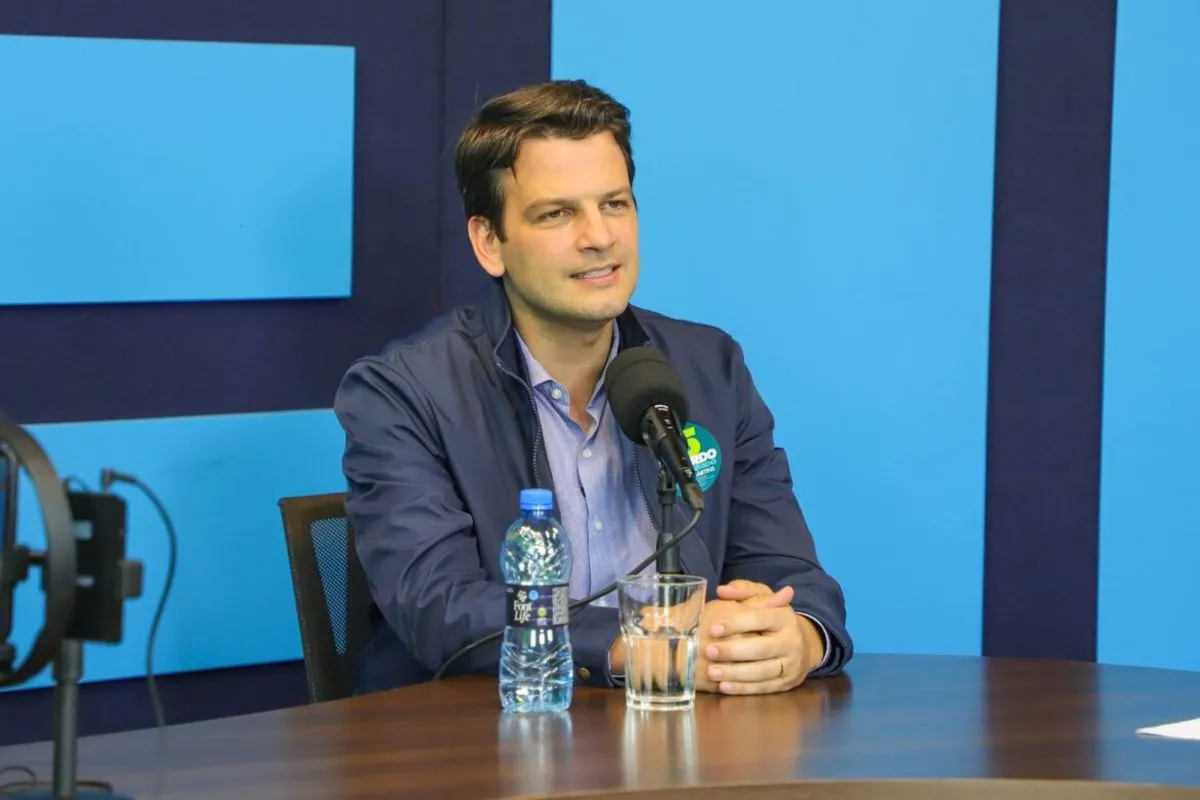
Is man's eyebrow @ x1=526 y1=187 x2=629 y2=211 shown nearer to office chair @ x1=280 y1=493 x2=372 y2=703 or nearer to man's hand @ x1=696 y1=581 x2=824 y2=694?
office chair @ x1=280 y1=493 x2=372 y2=703

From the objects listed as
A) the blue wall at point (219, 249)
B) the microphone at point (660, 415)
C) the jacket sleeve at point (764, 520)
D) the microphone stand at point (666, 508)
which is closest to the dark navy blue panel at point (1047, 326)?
the jacket sleeve at point (764, 520)

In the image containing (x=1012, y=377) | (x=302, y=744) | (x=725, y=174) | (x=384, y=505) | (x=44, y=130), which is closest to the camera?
(x=302, y=744)

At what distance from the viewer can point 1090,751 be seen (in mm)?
1708

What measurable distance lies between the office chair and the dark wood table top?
321mm

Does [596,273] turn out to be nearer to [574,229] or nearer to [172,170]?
[574,229]

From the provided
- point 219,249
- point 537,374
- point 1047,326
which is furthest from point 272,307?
point 1047,326

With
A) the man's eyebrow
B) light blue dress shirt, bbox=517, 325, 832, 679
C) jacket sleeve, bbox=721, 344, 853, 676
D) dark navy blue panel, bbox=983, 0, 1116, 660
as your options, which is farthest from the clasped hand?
dark navy blue panel, bbox=983, 0, 1116, 660

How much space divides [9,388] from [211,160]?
447 mm

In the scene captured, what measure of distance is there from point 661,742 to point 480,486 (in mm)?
664

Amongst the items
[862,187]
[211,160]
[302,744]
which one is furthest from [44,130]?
[862,187]

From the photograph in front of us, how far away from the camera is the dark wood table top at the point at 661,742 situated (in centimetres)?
157

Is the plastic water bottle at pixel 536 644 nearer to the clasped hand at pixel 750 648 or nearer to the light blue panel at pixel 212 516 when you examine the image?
the clasped hand at pixel 750 648

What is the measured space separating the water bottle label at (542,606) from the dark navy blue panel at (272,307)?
0.93 meters

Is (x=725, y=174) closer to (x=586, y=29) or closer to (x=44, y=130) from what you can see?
(x=586, y=29)
